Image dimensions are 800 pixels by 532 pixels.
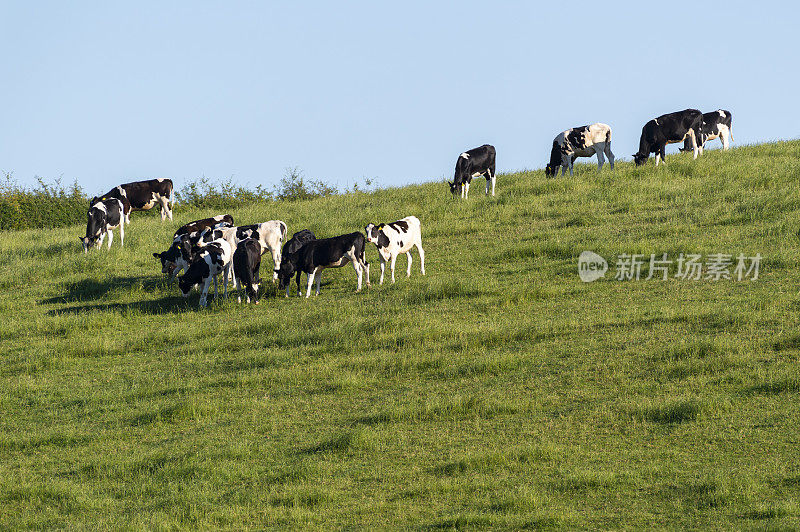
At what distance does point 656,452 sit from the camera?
1131cm

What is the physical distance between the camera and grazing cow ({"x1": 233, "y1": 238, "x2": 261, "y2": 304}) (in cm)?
2166

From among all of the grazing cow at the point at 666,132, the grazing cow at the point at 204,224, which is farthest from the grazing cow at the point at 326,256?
the grazing cow at the point at 666,132

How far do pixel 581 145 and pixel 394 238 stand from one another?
12537mm

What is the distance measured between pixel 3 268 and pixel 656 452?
2163 centimetres

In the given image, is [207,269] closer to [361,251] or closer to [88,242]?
[361,251]

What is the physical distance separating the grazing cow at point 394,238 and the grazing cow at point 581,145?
1113cm

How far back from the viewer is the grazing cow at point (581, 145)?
32375mm

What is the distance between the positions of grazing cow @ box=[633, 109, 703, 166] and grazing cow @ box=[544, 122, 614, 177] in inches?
45.6

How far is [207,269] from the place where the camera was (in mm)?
22172

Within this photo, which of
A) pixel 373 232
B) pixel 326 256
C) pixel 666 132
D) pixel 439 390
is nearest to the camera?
pixel 439 390

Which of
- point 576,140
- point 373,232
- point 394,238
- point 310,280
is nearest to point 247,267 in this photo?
point 310,280

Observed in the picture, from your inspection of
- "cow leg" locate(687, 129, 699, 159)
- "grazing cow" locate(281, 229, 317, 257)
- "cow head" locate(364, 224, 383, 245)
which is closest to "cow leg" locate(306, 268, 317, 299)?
"grazing cow" locate(281, 229, 317, 257)

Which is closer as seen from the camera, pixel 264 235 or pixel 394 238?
pixel 394 238

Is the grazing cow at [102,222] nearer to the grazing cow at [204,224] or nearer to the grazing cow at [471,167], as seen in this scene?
the grazing cow at [204,224]
